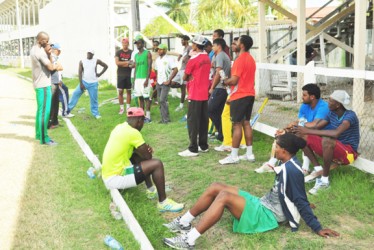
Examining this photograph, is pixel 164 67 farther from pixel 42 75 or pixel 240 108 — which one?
pixel 240 108

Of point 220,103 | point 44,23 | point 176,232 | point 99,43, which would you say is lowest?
point 176,232

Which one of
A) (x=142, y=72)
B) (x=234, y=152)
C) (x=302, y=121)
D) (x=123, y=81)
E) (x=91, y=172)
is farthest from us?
(x=123, y=81)

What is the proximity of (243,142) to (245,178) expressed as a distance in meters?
1.67

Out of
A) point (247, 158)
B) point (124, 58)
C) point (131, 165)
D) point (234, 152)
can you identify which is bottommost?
point (247, 158)

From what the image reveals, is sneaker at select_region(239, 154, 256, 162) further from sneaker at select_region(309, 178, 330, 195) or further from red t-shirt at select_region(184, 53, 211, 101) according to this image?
sneaker at select_region(309, 178, 330, 195)

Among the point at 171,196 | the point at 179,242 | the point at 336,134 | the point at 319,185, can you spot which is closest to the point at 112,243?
the point at 179,242

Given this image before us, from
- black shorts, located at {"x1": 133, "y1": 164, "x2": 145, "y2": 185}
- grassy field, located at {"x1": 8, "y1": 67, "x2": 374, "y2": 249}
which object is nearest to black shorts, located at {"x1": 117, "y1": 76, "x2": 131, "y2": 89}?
grassy field, located at {"x1": 8, "y1": 67, "x2": 374, "y2": 249}

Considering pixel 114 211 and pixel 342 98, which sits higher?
pixel 342 98

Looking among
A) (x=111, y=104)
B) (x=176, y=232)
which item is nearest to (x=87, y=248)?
(x=176, y=232)

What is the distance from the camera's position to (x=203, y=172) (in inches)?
255

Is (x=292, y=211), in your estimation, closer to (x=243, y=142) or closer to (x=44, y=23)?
(x=243, y=142)

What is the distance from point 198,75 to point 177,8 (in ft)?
165

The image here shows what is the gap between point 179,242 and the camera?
4121 millimetres

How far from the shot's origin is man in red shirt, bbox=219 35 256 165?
6513mm
